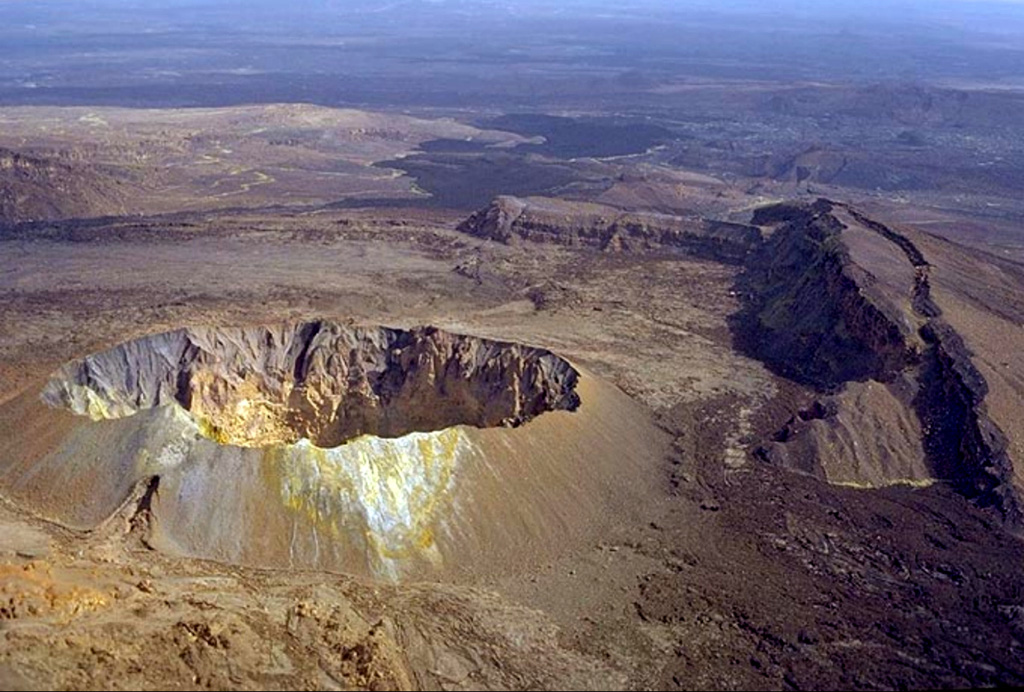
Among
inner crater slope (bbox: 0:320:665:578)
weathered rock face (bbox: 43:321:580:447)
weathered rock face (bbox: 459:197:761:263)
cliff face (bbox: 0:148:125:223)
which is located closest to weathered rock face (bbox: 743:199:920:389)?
weathered rock face (bbox: 459:197:761:263)

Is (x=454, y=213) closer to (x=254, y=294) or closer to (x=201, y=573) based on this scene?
(x=254, y=294)

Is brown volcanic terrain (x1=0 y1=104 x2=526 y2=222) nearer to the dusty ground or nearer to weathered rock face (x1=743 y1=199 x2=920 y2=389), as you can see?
the dusty ground

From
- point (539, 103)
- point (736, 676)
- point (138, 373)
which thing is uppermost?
point (138, 373)

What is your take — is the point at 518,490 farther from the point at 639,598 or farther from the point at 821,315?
the point at 821,315

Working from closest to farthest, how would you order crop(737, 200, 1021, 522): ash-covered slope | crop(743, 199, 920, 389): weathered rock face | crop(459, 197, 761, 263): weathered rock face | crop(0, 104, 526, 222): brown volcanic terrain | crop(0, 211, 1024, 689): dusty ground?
crop(0, 211, 1024, 689): dusty ground → crop(737, 200, 1021, 522): ash-covered slope → crop(743, 199, 920, 389): weathered rock face → crop(459, 197, 761, 263): weathered rock face → crop(0, 104, 526, 222): brown volcanic terrain

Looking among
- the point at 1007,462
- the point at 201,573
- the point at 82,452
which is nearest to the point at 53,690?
the point at 201,573

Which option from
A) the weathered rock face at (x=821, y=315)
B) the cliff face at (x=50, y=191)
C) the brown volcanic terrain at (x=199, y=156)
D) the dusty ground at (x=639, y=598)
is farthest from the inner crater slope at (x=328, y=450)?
the brown volcanic terrain at (x=199, y=156)
